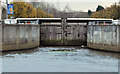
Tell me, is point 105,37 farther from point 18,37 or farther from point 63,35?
point 18,37

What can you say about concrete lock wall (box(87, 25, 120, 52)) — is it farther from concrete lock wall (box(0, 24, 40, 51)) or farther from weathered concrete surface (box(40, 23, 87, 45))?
concrete lock wall (box(0, 24, 40, 51))

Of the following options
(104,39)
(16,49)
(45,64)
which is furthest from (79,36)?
(45,64)

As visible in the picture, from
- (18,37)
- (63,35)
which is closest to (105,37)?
(63,35)

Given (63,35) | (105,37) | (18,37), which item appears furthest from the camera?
(63,35)

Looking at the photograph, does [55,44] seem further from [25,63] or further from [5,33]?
[25,63]

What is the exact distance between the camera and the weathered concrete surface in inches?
1491

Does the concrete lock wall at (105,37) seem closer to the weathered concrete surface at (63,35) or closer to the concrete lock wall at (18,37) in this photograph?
the weathered concrete surface at (63,35)

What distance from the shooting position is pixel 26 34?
109 ft

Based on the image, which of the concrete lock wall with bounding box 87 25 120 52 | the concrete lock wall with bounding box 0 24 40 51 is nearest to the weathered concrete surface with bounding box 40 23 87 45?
the concrete lock wall with bounding box 0 24 40 51

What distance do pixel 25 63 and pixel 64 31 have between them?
54.8 ft

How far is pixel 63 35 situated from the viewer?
125 ft

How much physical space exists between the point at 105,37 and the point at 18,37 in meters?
10.9

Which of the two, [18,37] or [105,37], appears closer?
→ [105,37]

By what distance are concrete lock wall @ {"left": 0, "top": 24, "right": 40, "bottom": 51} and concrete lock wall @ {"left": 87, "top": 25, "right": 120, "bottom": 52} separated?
7.87m
